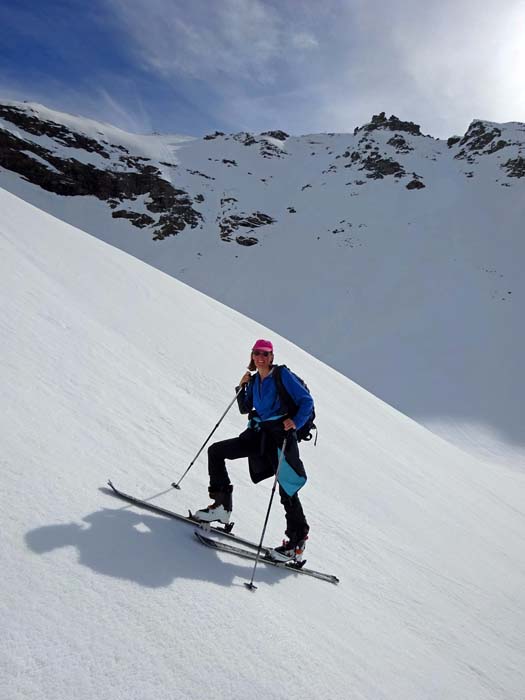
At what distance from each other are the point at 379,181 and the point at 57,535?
6380cm

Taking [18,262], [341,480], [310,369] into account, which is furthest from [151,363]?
[310,369]

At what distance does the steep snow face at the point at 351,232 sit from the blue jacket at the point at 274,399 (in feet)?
61.5

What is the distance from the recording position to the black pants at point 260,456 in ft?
10.6

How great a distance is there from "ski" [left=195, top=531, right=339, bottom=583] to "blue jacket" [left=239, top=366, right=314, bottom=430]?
100 cm

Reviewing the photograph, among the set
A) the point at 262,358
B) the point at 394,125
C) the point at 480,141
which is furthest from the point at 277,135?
the point at 262,358

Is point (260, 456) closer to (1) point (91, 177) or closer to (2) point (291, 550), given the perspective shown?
(2) point (291, 550)

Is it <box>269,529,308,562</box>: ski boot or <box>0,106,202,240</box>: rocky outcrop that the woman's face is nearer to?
<box>269,529,308,562</box>: ski boot

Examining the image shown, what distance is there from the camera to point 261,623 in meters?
2.35

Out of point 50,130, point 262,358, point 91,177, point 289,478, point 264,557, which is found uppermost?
point 50,130

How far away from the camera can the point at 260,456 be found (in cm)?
340

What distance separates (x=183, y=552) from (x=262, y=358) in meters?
1.53

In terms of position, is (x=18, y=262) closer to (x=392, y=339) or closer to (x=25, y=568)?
(x=25, y=568)

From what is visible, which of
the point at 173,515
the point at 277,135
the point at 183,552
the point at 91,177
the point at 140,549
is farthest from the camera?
the point at 277,135

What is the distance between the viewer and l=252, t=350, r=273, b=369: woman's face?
335 cm
